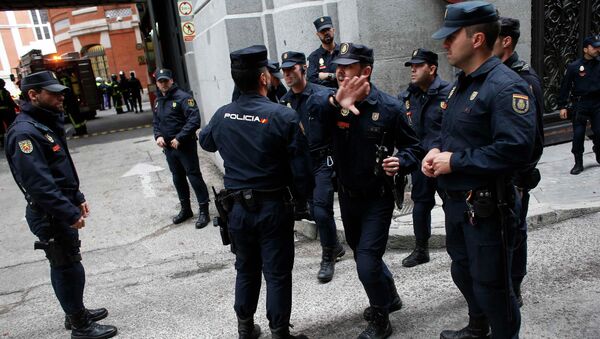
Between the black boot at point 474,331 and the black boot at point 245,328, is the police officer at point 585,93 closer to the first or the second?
the black boot at point 474,331

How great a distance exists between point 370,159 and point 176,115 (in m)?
3.72

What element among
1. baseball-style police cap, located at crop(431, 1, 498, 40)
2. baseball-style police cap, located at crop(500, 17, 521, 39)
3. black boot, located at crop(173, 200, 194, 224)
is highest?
baseball-style police cap, located at crop(431, 1, 498, 40)

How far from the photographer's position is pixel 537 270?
4.05m

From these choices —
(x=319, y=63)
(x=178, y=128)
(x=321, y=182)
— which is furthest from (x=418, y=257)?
(x=178, y=128)

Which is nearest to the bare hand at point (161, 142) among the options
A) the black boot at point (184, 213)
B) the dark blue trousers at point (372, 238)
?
the black boot at point (184, 213)

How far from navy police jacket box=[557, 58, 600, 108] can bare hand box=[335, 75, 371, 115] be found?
5223mm

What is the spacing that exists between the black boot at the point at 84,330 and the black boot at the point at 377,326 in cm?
203

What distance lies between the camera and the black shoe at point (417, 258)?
4.39 meters

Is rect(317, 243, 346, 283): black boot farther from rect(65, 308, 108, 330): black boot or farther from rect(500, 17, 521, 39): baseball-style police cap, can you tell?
rect(500, 17, 521, 39): baseball-style police cap

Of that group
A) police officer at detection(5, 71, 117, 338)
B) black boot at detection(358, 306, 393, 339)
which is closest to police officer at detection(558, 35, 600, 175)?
black boot at detection(358, 306, 393, 339)

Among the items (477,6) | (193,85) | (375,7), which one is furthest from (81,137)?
(477,6)

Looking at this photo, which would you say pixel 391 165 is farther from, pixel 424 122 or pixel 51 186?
pixel 51 186

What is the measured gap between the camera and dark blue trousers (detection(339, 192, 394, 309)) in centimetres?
312

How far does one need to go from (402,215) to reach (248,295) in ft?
8.89
